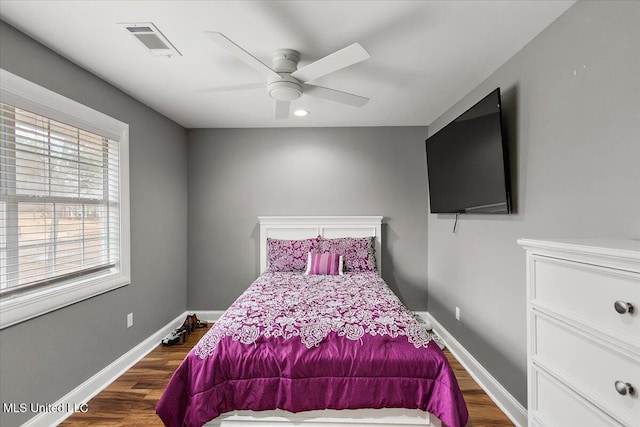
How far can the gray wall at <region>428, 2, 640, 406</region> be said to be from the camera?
130 cm

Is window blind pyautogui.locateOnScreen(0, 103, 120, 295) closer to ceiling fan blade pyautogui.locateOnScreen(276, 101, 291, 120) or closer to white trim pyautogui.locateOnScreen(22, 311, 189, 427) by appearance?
white trim pyautogui.locateOnScreen(22, 311, 189, 427)

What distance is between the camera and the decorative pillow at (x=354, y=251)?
11.0ft

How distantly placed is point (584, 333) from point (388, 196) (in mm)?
2754

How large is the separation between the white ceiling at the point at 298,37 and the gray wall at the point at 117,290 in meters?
0.17

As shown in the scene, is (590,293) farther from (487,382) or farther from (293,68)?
(293,68)

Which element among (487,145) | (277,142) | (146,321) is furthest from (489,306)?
(146,321)

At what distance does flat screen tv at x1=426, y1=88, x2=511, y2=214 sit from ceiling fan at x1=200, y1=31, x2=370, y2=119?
2.88 feet

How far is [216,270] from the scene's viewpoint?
12.4 ft

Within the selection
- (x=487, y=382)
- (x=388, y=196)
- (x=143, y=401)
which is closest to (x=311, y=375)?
(x=143, y=401)

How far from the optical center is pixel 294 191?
12.4 feet

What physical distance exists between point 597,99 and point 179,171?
377 centimetres

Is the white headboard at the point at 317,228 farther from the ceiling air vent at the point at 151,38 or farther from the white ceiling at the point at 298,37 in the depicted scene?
the ceiling air vent at the point at 151,38

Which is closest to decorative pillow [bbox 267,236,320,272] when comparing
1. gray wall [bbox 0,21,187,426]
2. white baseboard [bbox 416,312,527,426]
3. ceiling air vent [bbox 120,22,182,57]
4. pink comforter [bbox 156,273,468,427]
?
gray wall [bbox 0,21,187,426]

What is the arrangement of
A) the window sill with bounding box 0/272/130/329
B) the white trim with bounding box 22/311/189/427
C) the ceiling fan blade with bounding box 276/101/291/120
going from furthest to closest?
the ceiling fan blade with bounding box 276/101/291/120, the white trim with bounding box 22/311/189/427, the window sill with bounding box 0/272/130/329
